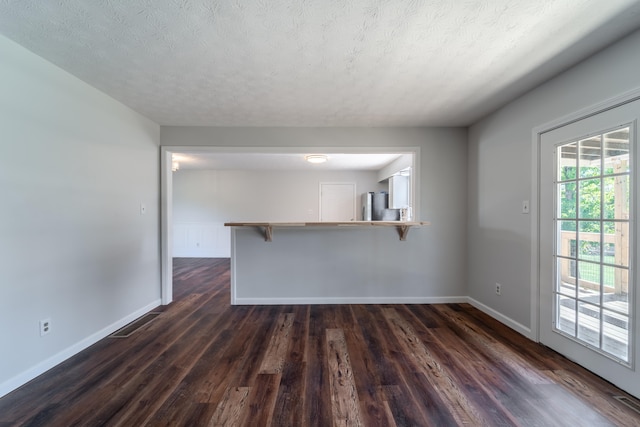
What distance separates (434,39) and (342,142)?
5.33 ft

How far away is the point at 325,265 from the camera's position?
3.14 meters

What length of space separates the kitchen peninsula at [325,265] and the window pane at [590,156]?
1.56m

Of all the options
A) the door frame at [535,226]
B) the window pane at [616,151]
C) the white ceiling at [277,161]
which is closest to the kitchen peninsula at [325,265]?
the door frame at [535,226]

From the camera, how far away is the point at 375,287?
314 centimetres

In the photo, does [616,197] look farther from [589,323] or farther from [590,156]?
[589,323]

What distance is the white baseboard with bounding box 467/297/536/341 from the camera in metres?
2.27

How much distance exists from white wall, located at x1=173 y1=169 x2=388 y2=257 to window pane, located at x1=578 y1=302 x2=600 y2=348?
476 centimetres

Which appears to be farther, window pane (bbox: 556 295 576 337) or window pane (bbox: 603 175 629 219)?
window pane (bbox: 556 295 576 337)

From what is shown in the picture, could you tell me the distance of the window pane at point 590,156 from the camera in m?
1.71

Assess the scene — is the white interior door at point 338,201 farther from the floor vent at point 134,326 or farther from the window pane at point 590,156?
the window pane at point 590,156

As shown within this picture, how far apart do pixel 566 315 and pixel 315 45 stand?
2.72 metres

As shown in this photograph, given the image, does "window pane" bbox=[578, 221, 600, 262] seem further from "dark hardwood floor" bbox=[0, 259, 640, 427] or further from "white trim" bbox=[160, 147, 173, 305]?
"white trim" bbox=[160, 147, 173, 305]

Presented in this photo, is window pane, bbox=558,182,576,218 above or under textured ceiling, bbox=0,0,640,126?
under

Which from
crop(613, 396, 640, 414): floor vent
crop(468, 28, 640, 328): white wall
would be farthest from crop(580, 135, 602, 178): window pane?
crop(613, 396, 640, 414): floor vent
